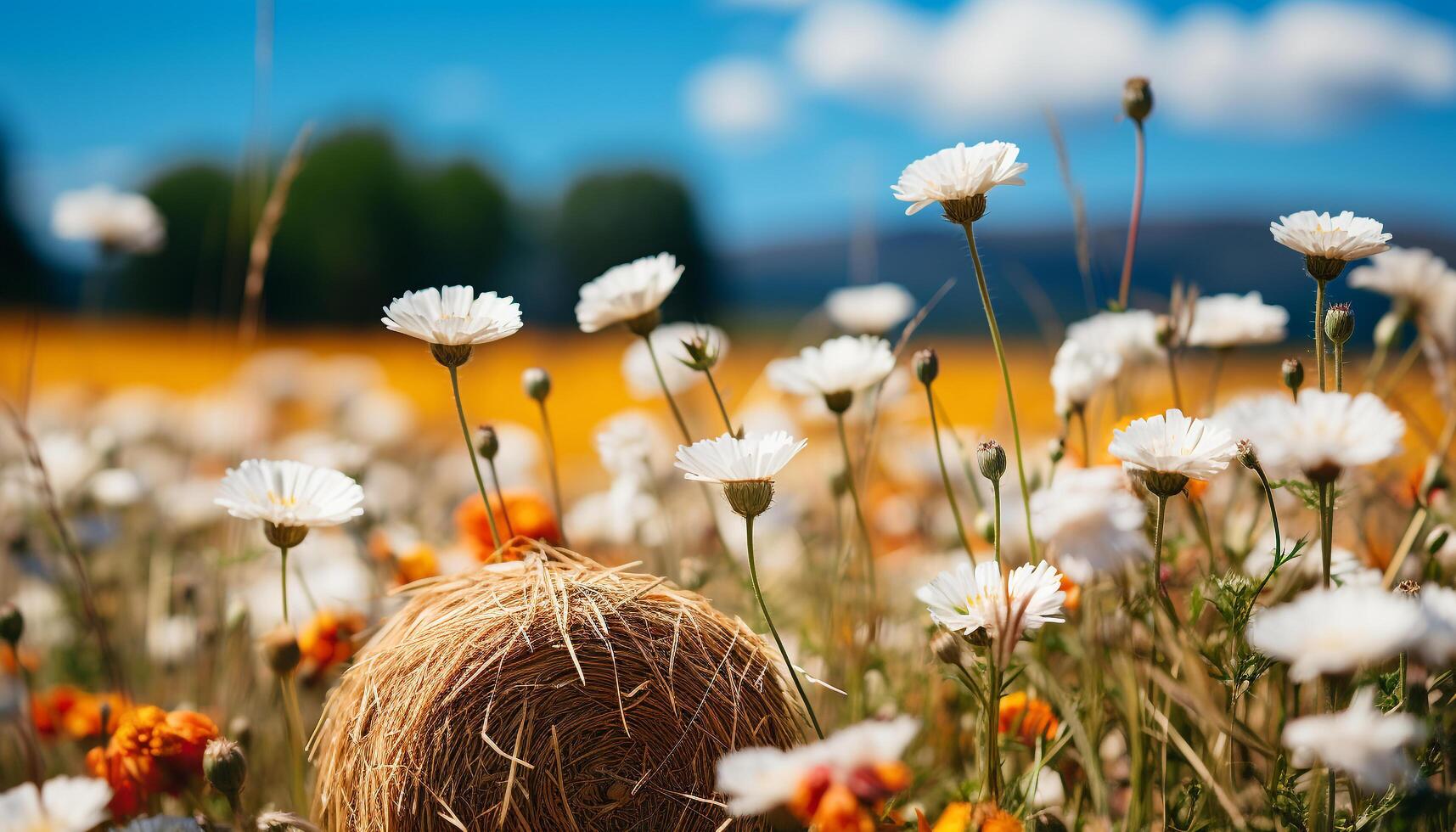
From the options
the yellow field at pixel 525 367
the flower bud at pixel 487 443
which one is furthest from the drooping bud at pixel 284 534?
the yellow field at pixel 525 367

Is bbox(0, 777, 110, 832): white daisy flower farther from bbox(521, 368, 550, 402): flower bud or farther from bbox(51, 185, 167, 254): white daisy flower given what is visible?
bbox(51, 185, 167, 254): white daisy flower

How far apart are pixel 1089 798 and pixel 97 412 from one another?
4.19 metres

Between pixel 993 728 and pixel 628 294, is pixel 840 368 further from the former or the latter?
pixel 993 728

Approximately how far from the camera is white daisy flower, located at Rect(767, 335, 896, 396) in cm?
120

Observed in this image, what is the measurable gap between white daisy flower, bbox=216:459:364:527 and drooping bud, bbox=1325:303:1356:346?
103cm

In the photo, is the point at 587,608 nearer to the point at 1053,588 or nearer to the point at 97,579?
the point at 1053,588

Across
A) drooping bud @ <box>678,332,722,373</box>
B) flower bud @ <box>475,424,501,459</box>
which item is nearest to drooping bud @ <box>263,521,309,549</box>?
flower bud @ <box>475,424,501,459</box>

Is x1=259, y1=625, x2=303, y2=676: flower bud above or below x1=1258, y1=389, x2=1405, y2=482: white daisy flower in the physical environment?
below

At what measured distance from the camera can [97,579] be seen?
2.23 meters

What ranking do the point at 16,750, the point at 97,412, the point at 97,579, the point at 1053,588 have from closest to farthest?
the point at 1053,588, the point at 16,750, the point at 97,579, the point at 97,412

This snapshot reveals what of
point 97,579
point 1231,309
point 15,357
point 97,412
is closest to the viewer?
point 1231,309

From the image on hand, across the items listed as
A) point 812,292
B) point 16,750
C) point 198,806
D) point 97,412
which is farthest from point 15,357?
point 812,292

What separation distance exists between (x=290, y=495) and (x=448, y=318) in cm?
28

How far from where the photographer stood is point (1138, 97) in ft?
4.36
